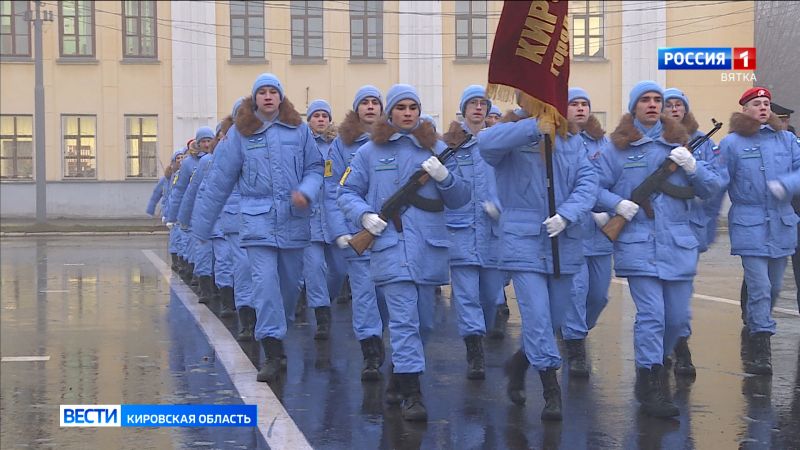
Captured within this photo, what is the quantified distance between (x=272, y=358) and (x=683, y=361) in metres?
2.76

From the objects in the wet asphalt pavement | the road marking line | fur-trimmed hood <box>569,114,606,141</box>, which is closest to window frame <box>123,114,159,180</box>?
the wet asphalt pavement

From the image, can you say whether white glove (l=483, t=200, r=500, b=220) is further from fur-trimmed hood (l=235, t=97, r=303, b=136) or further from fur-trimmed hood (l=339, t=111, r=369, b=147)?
fur-trimmed hood (l=235, t=97, r=303, b=136)

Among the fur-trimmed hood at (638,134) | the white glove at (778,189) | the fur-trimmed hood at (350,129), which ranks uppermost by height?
the fur-trimmed hood at (350,129)

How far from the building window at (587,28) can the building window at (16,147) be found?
16141 mm

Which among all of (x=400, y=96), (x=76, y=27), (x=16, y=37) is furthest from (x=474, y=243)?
(x=16, y=37)

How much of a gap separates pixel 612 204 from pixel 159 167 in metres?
31.7

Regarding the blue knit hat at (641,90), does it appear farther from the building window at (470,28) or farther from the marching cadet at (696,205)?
the building window at (470,28)

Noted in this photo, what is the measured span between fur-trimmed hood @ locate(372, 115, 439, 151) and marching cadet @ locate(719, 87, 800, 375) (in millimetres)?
2697

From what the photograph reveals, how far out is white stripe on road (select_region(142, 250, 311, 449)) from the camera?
6.61 meters

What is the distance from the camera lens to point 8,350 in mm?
10047

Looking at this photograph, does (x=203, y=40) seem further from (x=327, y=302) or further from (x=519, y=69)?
(x=519, y=69)

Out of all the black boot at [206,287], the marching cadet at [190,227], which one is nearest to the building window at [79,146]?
the marching cadet at [190,227]

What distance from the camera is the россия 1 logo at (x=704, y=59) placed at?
3638cm

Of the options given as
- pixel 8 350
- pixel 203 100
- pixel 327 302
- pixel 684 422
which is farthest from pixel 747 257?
pixel 203 100
